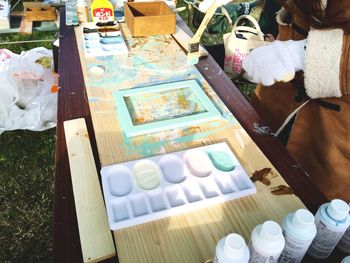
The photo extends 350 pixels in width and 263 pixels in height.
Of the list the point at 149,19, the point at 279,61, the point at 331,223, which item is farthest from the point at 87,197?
the point at 149,19

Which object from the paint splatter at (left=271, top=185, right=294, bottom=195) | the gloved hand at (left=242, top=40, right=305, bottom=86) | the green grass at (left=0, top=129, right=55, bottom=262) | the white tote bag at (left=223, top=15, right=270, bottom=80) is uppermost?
the gloved hand at (left=242, top=40, right=305, bottom=86)

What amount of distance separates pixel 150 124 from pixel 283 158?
0.34 m

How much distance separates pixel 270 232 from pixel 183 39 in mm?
1001

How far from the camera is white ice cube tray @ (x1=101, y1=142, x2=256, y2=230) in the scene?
0.62 m

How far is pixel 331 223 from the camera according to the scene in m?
0.52

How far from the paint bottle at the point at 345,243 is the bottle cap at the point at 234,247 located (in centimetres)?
25

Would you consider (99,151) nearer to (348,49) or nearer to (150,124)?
(150,124)

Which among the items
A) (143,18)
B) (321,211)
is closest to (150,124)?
(321,211)

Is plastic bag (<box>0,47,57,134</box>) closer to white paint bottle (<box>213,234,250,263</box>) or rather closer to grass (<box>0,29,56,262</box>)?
grass (<box>0,29,56,262</box>)

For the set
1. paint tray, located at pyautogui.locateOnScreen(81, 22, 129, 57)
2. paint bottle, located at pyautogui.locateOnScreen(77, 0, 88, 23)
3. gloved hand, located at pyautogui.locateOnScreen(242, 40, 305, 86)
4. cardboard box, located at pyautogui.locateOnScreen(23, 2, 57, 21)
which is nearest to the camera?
gloved hand, located at pyautogui.locateOnScreen(242, 40, 305, 86)

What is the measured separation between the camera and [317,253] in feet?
1.88

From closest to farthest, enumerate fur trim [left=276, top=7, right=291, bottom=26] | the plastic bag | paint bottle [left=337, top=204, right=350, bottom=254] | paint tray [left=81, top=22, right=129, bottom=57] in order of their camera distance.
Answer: paint bottle [left=337, top=204, right=350, bottom=254]
fur trim [left=276, top=7, right=291, bottom=26]
paint tray [left=81, top=22, right=129, bottom=57]
the plastic bag

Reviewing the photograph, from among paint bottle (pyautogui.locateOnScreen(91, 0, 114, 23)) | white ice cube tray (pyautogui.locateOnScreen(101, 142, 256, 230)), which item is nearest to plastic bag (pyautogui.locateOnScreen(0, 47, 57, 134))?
paint bottle (pyautogui.locateOnScreen(91, 0, 114, 23))

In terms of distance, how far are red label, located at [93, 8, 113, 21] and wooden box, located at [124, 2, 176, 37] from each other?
0.08 meters
